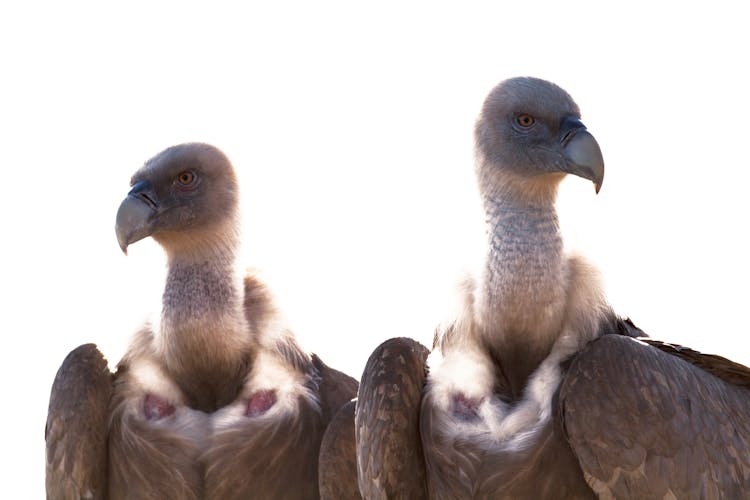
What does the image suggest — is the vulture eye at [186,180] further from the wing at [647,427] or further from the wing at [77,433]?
the wing at [647,427]

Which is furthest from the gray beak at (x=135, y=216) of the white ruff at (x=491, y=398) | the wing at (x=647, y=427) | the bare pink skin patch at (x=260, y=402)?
the wing at (x=647, y=427)

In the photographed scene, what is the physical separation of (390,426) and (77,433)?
179 cm

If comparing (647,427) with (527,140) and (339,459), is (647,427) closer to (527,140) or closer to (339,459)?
(527,140)

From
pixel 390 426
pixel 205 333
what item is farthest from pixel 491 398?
pixel 205 333

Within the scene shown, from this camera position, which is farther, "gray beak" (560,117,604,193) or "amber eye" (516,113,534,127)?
"amber eye" (516,113,534,127)

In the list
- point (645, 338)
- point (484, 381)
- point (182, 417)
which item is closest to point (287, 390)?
point (182, 417)

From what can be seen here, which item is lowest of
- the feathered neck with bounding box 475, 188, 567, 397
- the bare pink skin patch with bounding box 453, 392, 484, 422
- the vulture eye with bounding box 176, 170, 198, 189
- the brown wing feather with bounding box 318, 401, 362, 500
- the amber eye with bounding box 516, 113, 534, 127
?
the brown wing feather with bounding box 318, 401, 362, 500

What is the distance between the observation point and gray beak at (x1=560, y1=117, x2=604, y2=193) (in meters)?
7.45

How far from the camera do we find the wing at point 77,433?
323 inches

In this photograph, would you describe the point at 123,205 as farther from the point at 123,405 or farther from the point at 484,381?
the point at 484,381

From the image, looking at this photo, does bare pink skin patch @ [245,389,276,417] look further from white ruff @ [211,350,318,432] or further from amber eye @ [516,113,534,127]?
amber eye @ [516,113,534,127]

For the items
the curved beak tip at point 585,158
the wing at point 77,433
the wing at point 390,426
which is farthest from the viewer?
the wing at point 77,433

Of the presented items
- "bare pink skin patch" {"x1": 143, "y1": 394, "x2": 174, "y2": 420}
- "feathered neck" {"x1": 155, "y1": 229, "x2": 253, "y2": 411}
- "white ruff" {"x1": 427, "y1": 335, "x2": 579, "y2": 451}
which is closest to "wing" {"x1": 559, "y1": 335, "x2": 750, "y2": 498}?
"white ruff" {"x1": 427, "y1": 335, "x2": 579, "y2": 451}

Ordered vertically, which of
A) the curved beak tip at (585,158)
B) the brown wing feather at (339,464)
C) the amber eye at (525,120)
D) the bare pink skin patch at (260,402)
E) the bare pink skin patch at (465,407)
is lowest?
the brown wing feather at (339,464)
